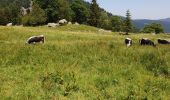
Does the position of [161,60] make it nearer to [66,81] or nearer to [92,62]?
[92,62]

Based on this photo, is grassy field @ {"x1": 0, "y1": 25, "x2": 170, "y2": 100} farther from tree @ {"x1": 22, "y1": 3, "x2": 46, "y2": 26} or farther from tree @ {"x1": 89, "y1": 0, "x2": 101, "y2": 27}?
tree @ {"x1": 89, "y1": 0, "x2": 101, "y2": 27}

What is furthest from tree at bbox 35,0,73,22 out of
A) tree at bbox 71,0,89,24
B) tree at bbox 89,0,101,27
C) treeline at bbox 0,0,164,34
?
tree at bbox 71,0,89,24

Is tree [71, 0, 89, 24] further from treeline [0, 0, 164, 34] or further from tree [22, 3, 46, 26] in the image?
tree [22, 3, 46, 26]

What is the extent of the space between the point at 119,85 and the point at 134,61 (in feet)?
16.8

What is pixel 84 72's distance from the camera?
21344 millimetres

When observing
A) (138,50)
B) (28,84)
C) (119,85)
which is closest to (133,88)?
(119,85)

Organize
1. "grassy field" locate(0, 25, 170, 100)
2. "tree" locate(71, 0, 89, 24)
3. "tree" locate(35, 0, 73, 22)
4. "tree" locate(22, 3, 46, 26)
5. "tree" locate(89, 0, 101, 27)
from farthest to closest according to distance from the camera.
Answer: "tree" locate(71, 0, 89, 24)
"tree" locate(89, 0, 101, 27)
"tree" locate(35, 0, 73, 22)
"tree" locate(22, 3, 46, 26)
"grassy field" locate(0, 25, 170, 100)

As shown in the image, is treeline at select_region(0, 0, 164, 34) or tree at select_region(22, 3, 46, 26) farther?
treeline at select_region(0, 0, 164, 34)

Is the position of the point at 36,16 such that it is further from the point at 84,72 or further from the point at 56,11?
the point at 84,72

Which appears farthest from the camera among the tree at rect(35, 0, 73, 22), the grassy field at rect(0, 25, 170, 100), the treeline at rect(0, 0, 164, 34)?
the tree at rect(35, 0, 73, 22)

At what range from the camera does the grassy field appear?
17312 millimetres

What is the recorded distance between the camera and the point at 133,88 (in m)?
18.4

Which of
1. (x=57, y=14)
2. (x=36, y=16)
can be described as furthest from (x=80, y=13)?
(x=36, y=16)

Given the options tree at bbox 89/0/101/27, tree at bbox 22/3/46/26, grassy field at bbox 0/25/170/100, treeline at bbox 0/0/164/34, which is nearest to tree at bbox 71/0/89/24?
treeline at bbox 0/0/164/34
